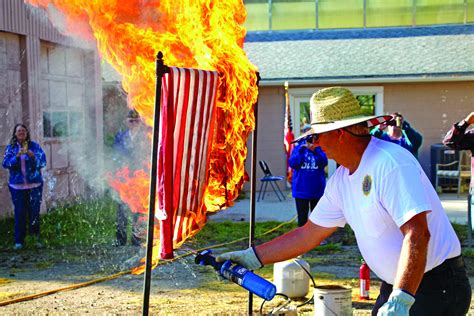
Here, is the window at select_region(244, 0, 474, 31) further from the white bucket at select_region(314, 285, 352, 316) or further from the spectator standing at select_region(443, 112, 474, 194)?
the white bucket at select_region(314, 285, 352, 316)

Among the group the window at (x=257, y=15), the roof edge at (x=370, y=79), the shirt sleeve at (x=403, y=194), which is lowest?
the shirt sleeve at (x=403, y=194)

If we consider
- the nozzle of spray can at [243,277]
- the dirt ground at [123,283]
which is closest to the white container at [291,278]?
the dirt ground at [123,283]

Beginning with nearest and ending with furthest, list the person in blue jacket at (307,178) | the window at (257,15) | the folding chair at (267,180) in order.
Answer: the person in blue jacket at (307,178), the folding chair at (267,180), the window at (257,15)

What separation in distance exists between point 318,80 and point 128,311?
12183 millimetres

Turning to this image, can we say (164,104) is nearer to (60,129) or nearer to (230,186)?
(230,186)

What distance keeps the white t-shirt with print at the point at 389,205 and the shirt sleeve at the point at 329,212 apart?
7.7 inches

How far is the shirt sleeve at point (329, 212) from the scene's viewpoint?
3.95 metres

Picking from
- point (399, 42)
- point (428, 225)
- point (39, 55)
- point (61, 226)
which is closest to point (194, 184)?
point (428, 225)

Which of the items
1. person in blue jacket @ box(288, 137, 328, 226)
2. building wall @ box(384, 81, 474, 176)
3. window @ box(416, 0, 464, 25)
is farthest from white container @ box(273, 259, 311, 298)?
→ window @ box(416, 0, 464, 25)

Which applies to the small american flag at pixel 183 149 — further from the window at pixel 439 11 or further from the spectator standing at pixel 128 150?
the window at pixel 439 11

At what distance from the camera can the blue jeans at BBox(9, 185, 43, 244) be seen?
1106cm

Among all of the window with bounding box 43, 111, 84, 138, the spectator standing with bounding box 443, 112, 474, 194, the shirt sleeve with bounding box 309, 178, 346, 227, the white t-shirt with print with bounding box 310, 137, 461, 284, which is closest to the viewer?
the white t-shirt with print with bounding box 310, 137, 461, 284

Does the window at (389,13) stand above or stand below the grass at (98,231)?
above

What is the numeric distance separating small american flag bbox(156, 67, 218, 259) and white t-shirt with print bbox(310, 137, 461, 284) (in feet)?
5.56
